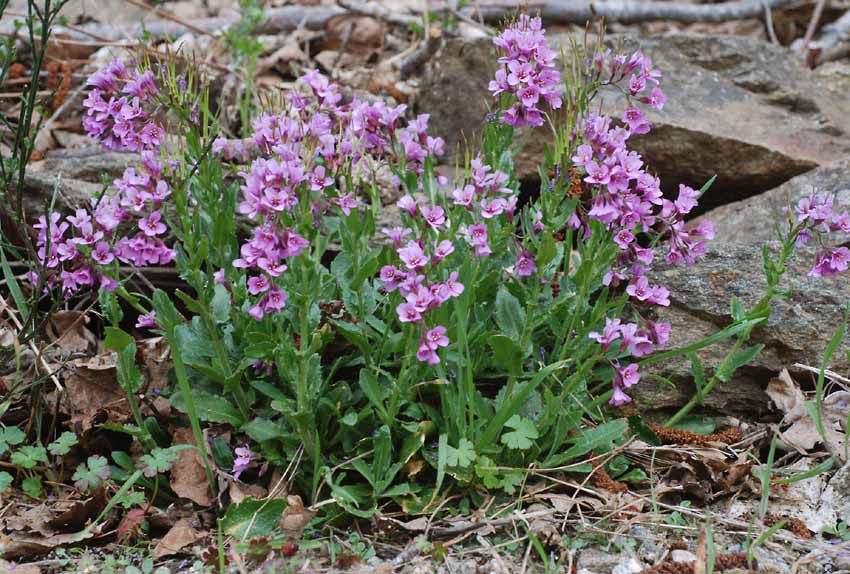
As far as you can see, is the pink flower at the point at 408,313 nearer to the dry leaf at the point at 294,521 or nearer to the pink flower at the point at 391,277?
the pink flower at the point at 391,277

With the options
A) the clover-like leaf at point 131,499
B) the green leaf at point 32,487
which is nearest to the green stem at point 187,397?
the clover-like leaf at point 131,499

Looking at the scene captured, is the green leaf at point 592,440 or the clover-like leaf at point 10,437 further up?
the green leaf at point 592,440

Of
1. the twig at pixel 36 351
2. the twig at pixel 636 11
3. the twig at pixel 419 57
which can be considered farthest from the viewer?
the twig at pixel 636 11

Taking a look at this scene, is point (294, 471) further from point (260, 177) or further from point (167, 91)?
point (167, 91)

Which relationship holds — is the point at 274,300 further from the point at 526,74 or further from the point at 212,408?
the point at 526,74

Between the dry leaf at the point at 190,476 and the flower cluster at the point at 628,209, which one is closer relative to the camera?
the flower cluster at the point at 628,209

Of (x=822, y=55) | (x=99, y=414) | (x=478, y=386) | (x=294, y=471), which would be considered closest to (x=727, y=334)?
(x=478, y=386)

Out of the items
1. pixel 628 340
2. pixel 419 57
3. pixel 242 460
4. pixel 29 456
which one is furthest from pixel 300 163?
pixel 419 57
